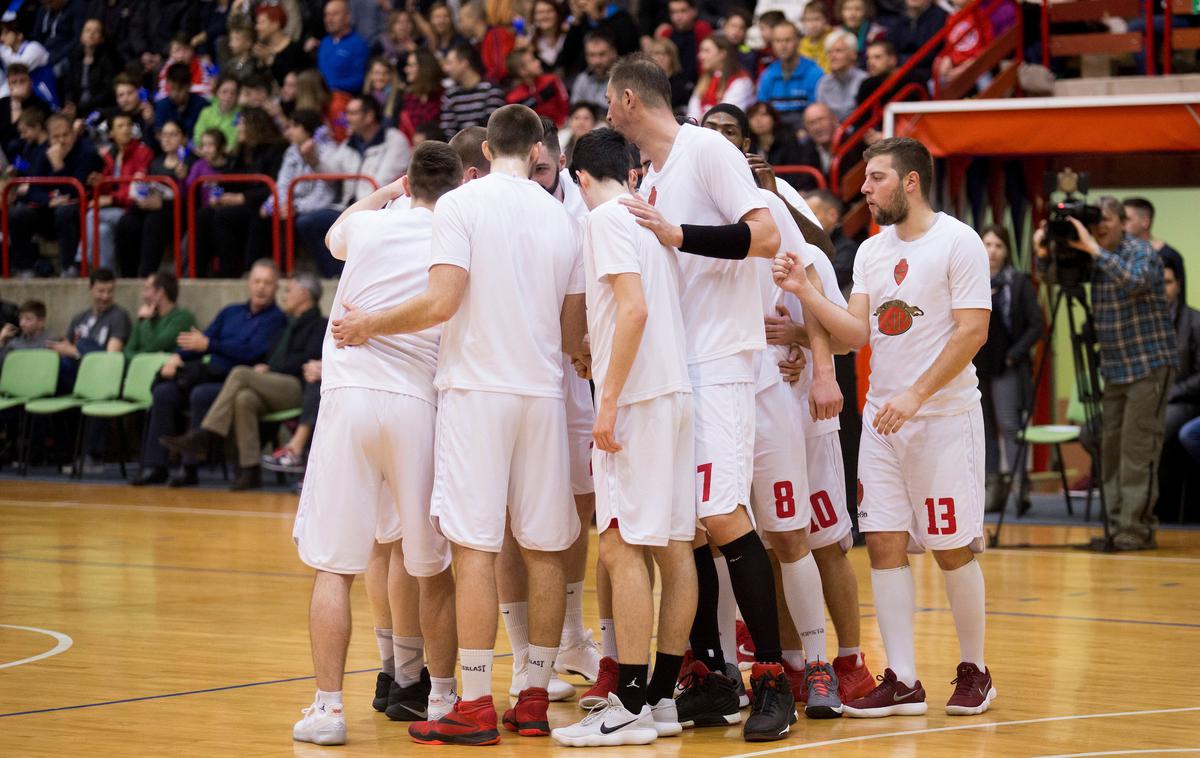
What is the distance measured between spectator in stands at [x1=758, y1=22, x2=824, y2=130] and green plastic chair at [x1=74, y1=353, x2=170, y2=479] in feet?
19.7

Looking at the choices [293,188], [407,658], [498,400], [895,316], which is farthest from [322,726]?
[293,188]

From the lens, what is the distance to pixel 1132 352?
34.4 feet

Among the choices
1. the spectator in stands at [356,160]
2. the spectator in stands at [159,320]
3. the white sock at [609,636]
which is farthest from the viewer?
the spectator in stands at [356,160]

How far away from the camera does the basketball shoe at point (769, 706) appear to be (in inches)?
212

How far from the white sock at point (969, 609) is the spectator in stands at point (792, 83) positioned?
862cm

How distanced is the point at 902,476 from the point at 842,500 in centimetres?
31

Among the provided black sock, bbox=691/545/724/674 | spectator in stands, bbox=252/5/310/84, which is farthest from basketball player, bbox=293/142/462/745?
spectator in stands, bbox=252/5/310/84

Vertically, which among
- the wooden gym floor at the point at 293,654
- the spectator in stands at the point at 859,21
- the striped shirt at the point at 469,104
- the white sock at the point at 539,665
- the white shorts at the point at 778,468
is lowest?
the wooden gym floor at the point at 293,654

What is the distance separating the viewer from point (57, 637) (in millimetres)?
7445

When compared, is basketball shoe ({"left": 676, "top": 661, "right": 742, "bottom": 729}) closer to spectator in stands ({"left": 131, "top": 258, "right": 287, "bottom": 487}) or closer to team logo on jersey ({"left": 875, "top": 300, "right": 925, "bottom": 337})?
team logo on jersey ({"left": 875, "top": 300, "right": 925, "bottom": 337})

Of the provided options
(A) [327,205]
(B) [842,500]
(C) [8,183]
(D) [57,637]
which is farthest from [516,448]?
(C) [8,183]

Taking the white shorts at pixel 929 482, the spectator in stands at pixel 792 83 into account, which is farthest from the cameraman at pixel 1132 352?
the white shorts at pixel 929 482

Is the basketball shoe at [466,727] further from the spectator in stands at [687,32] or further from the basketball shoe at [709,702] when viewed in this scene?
the spectator in stands at [687,32]

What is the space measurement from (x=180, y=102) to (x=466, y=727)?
533 inches
